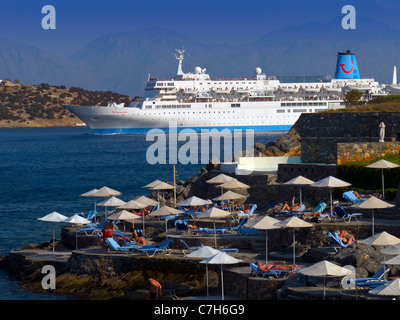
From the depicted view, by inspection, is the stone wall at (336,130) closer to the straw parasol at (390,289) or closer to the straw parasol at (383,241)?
the straw parasol at (383,241)

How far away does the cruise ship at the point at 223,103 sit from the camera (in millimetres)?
88000

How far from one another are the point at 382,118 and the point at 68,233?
389 inches

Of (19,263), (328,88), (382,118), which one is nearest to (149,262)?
(19,263)

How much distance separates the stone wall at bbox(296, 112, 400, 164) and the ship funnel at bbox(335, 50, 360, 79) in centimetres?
7305

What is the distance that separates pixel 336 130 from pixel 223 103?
66003mm

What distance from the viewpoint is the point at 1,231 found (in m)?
24.0

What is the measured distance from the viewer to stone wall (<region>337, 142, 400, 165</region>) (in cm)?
2031

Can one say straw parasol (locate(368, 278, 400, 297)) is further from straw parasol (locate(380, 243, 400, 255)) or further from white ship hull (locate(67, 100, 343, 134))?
white ship hull (locate(67, 100, 343, 134))

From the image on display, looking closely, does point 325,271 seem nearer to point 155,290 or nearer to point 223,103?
point 155,290

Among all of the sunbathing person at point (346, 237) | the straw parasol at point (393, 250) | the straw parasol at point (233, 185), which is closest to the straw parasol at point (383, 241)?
the straw parasol at point (393, 250)

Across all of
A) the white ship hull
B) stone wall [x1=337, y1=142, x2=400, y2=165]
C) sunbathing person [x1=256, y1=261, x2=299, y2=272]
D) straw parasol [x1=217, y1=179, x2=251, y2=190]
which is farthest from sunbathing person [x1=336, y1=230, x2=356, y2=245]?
the white ship hull

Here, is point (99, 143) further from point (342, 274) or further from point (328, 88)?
point (342, 274)

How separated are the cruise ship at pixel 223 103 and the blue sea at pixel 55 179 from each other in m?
9.08

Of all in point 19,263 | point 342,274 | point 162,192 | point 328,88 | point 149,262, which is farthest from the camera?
point 328,88
